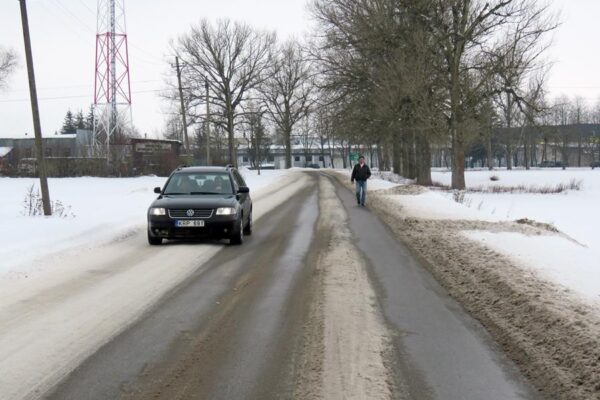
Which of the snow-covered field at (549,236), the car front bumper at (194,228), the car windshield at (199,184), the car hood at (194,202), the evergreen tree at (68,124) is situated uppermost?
the evergreen tree at (68,124)

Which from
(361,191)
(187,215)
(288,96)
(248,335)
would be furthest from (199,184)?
(288,96)

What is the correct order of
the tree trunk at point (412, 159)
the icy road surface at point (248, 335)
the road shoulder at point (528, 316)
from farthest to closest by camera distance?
the tree trunk at point (412, 159) < the road shoulder at point (528, 316) < the icy road surface at point (248, 335)

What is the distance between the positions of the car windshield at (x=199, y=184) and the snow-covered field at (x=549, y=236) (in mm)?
5107

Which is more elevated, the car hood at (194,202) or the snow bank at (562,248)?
the car hood at (194,202)

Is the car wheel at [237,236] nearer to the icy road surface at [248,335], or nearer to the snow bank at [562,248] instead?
the icy road surface at [248,335]

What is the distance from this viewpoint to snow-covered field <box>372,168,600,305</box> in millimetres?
7164

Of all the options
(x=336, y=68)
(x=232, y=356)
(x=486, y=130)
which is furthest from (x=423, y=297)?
(x=336, y=68)

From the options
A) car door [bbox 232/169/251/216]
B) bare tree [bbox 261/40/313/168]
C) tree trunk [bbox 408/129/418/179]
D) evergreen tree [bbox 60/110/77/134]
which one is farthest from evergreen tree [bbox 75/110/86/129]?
car door [bbox 232/169/251/216]

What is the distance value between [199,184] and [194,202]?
122cm

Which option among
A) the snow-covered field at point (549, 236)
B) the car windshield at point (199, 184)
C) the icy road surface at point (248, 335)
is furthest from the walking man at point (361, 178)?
the icy road surface at point (248, 335)

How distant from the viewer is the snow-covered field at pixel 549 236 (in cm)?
716

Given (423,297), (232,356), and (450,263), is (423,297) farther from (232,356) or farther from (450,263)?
(232,356)

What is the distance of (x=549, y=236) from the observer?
1063 centimetres

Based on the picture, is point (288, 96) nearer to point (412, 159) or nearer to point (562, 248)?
point (412, 159)
